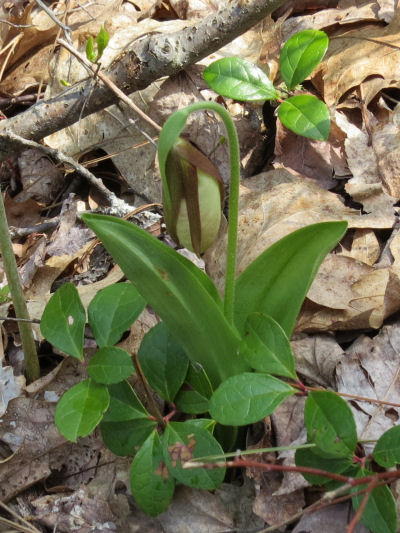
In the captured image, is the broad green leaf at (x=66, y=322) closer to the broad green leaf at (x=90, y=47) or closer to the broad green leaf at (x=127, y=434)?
the broad green leaf at (x=127, y=434)

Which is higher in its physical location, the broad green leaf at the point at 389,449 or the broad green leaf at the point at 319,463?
the broad green leaf at the point at 389,449

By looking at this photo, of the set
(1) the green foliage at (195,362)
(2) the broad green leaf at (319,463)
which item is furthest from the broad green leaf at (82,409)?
(2) the broad green leaf at (319,463)

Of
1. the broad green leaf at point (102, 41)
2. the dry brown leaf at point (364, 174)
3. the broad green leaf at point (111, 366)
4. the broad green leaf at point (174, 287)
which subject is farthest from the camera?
the broad green leaf at point (102, 41)

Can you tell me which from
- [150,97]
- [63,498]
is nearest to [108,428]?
[63,498]

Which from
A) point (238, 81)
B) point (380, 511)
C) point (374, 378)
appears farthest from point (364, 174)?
point (380, 511)

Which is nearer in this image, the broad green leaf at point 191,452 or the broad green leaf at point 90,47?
the broad green leaf at point 191,452

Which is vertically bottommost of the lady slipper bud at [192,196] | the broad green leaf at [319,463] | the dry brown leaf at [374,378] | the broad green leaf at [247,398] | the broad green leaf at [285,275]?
the dry brown leaf at [374,378]

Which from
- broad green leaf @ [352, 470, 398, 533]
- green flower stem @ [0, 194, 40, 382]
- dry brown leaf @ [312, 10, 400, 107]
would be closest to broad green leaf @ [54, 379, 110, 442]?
green flower stem @ [0, 194, 40, 382]

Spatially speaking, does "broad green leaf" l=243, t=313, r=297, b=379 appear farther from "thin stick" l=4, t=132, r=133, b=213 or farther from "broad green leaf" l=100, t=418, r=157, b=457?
"thin stick" l=4, t=132, r=133, b=213
